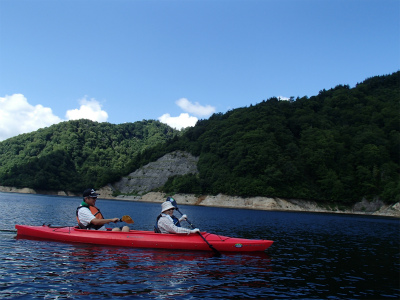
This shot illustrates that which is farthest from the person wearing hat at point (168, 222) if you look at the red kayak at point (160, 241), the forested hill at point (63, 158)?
the forested hill at point (63, 158)

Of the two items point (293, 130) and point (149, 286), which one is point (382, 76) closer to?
point (293, 130)

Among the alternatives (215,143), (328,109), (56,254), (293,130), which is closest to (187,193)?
(215,143)

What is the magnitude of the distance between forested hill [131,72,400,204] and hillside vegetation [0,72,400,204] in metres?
0.31

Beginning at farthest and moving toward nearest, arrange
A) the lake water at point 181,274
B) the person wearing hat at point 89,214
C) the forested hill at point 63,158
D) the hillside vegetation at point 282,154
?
the forested hill at point 63,158 < the hillside vegetation at point 282,154 < the person wearing hat at point 89,214 < the lake water at point 181,274

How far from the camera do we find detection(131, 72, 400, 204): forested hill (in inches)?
3794

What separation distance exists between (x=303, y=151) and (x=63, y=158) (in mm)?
115234

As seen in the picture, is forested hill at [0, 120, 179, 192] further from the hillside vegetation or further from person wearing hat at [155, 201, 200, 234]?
person wearing hat at [155, 201, 200, 234]

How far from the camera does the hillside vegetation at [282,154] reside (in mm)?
97500

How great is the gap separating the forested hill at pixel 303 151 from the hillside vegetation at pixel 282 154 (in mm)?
313

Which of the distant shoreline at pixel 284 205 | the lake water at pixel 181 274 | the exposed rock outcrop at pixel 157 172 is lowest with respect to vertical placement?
the distant shoreline at pixel 284 205

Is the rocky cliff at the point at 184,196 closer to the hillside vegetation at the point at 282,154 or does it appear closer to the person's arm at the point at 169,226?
the hillside vegetation at the point at 282,154

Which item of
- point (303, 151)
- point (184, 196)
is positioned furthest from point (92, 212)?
point (303, 151)

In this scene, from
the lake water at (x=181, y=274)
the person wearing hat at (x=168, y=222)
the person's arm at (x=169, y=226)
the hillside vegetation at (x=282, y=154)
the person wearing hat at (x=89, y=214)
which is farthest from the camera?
the hillside vegetation at (x=282, y=154)

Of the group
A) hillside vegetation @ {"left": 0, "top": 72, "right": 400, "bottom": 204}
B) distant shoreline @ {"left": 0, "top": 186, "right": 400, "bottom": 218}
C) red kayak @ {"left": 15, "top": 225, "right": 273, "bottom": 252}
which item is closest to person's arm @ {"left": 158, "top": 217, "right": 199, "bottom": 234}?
red kayak @ {"left": 15, "top": 225, "right": 273, "bottom": 252}
